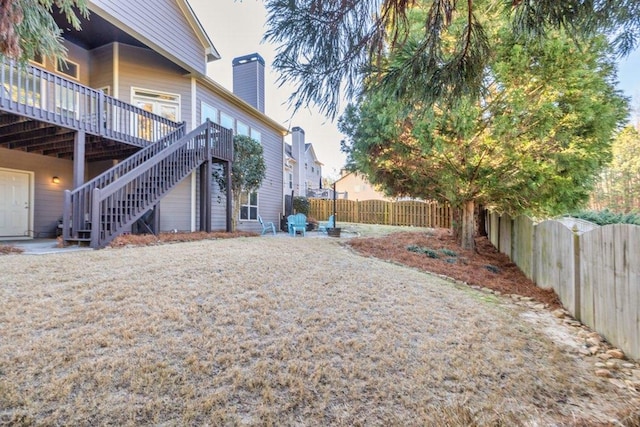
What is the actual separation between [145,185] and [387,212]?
15.7 m

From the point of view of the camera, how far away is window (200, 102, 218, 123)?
10.4 metres

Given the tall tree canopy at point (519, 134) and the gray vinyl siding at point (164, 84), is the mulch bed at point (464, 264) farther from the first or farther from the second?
the gray vinyl siding at point (164, 84)

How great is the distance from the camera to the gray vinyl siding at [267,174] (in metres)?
10.8

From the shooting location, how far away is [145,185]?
23.1 feet

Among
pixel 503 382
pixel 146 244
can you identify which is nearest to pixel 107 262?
pixel 146 244

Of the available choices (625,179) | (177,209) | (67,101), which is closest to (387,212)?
(177,209)

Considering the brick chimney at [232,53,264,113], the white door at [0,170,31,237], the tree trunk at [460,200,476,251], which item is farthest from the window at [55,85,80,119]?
the tree trunk at [460,200,476,251]

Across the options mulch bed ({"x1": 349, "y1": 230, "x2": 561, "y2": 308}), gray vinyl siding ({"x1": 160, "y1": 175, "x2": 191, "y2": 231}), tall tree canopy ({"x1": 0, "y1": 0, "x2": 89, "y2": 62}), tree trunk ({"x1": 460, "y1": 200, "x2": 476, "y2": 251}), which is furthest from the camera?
gray vinyl siding ({"x1": 160, "y1": 175, "x2": 191, "y2": 231})

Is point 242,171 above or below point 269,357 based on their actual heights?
above

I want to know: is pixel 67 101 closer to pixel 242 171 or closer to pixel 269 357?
pixel 242 171

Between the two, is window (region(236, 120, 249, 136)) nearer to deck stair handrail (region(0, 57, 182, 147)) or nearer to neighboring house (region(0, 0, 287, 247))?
neighboring house (region(0, 0, 287, 247))

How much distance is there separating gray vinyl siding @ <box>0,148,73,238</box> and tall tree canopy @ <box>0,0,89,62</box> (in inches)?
256

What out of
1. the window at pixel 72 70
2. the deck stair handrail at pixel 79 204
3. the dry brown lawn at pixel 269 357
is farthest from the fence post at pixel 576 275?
the window at pixel 72 70

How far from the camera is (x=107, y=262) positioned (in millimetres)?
4629
